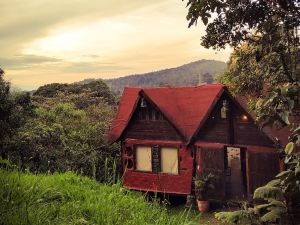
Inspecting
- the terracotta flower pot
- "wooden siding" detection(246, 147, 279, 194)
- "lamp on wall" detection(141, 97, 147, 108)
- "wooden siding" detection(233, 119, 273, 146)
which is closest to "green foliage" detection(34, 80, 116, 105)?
"lamp on wall" detection(141, 97, 147, 108)

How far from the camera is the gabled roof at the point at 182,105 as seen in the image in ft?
70.1

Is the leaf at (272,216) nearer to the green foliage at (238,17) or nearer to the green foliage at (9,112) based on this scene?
the green foliage at (238,17)

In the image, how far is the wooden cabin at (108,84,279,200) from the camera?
1911cm

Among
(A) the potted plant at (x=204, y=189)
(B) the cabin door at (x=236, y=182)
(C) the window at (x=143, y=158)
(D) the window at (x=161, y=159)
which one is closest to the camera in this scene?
(A) the potted plant at (x=204, y=189)

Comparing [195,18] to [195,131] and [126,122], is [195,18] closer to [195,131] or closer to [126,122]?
[195,131]

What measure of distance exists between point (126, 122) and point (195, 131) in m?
4.74

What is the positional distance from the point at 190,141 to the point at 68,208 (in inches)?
630

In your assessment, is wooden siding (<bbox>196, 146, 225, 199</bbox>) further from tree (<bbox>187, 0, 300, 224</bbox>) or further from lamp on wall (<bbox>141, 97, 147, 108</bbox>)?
tree (<bbox>187, 0, 300, 224</bbox>)

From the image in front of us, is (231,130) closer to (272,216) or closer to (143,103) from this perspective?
(143,103)

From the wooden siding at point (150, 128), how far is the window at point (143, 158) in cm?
72

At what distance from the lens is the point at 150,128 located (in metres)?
22.5

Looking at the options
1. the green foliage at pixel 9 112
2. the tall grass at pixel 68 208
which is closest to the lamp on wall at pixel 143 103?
the green foliage at pixel 9 112

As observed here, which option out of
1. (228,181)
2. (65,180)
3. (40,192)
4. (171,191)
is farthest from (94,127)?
(40,192)

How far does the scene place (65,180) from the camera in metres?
7.68
